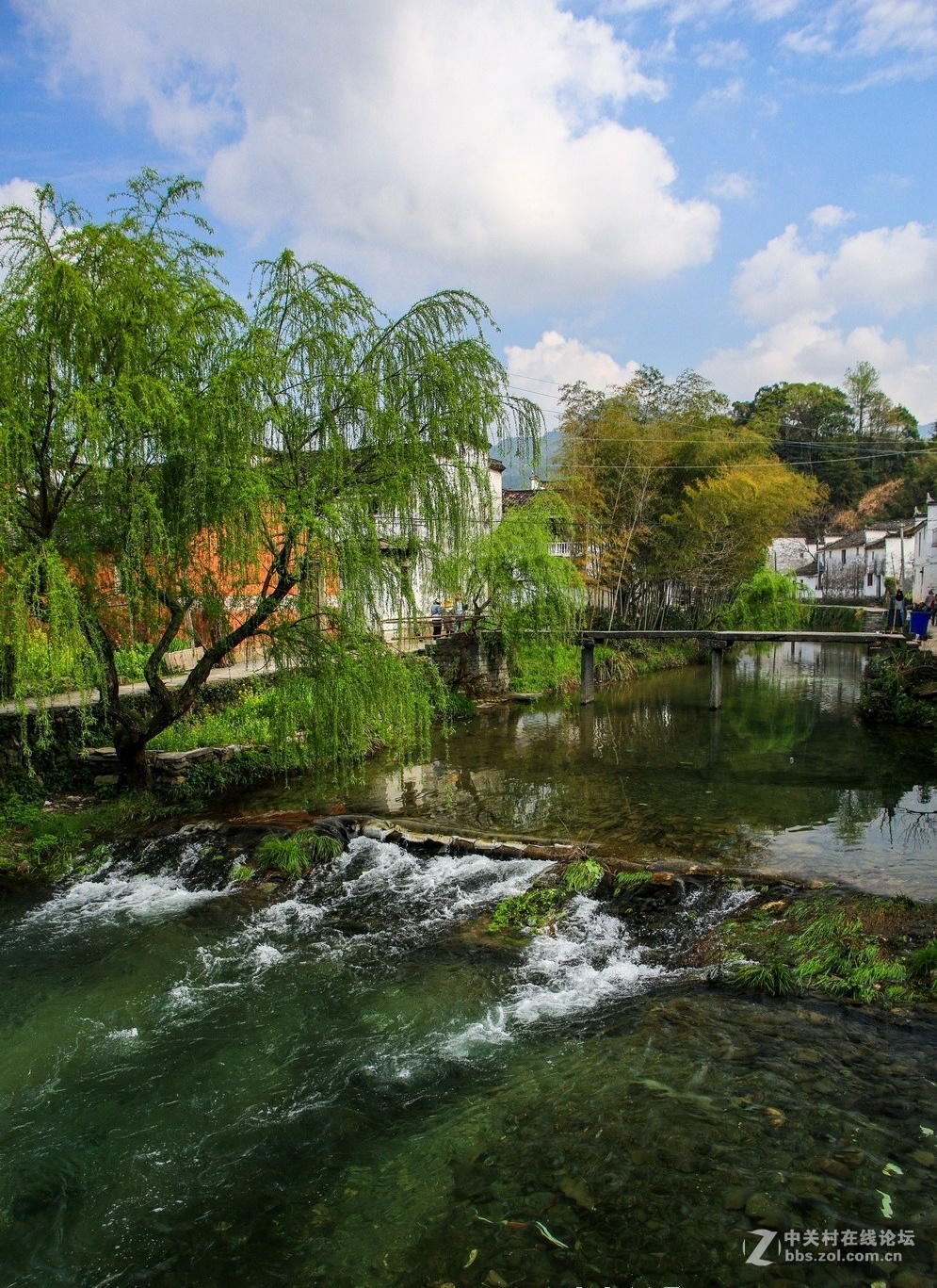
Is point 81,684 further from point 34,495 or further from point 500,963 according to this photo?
point 500,963

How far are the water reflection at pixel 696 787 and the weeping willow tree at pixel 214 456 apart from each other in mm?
3525

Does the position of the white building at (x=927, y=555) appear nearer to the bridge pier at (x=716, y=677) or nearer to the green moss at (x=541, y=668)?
the bridge pier at (x=716, y=677)

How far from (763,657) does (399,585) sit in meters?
31.5

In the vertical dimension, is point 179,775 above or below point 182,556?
below

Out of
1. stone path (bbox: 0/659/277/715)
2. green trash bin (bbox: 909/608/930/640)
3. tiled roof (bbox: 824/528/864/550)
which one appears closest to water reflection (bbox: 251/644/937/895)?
green trash bin (bbox: 909/608/930/640)

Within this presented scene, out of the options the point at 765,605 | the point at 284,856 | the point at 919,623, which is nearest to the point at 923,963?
the point at 284,856

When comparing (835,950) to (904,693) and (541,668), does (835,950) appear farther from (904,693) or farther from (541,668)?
(541,668)

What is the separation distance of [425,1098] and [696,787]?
983 cm

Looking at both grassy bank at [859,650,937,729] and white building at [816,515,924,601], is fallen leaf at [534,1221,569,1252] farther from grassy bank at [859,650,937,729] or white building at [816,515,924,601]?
white building at [816,515,924,601]

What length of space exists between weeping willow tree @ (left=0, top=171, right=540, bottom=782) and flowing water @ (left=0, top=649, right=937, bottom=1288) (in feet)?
9.65

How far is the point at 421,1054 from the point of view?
5793mm

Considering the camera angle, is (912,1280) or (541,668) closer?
(912,1280)

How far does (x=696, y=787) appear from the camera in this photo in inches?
551

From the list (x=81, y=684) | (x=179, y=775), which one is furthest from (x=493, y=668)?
(x=81, y=684)
